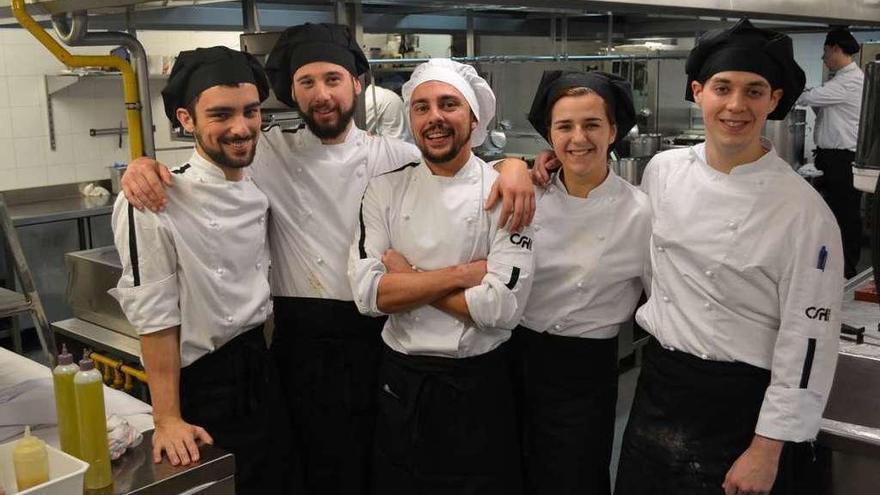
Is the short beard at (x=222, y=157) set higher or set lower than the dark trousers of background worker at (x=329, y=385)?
higher

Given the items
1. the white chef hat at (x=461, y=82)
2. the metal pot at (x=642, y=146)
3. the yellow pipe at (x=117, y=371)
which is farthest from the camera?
the metal pot at (x=642, y=146)

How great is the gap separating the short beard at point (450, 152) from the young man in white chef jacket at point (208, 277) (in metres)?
0.36

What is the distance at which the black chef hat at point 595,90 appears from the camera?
5.65 feet

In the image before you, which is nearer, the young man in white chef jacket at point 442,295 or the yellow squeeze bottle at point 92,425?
the yellow squeeze bottle at point 92,425

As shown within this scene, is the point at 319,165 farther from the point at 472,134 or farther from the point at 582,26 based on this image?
the point at 582,26

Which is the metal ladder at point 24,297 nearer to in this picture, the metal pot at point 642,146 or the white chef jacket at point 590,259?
the white chef jacket at point 590,259

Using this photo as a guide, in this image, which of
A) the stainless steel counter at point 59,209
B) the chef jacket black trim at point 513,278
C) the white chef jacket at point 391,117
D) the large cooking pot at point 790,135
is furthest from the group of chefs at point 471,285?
the large cooking pot at point 790,135

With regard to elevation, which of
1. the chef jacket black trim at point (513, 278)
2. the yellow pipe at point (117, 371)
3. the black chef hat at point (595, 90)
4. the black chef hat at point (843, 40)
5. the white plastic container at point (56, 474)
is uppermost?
the black chef hat at point (843, 40)

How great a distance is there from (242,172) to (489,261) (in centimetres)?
58

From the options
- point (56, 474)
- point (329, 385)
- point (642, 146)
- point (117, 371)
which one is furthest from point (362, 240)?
point (642, 146)

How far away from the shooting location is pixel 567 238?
5.91 ft

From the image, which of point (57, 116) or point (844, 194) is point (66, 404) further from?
point (844, 194)

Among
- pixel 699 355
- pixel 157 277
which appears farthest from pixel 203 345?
pixel 699 355

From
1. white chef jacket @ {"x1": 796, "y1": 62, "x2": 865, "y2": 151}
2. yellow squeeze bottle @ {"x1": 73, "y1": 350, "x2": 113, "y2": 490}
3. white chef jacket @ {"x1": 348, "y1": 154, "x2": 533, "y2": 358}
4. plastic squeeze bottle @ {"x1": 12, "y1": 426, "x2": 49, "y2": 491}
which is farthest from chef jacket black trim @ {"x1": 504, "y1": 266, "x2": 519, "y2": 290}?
white chef jacket @ {"x1": 796, "y1": 62, "x2": 865, "y2": 151}
